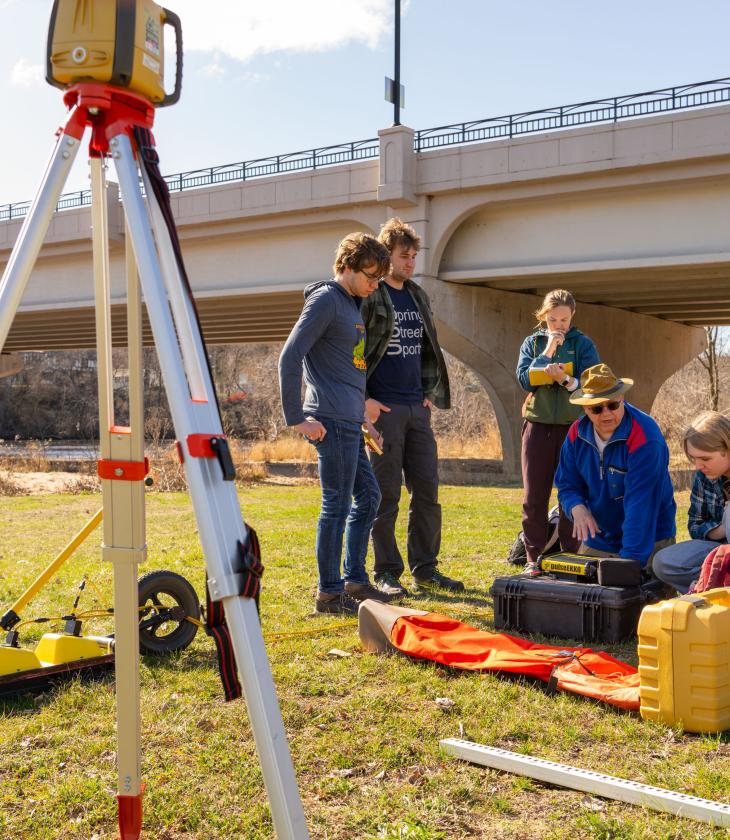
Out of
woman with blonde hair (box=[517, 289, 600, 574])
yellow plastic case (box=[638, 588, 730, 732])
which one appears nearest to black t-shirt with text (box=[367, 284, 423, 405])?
A: woman with blonde hair (box=[517, 289, 600, 574])

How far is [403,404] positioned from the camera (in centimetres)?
591

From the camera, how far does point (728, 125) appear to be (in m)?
16.4

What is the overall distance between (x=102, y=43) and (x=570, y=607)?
3465 mm

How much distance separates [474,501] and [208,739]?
997 cm

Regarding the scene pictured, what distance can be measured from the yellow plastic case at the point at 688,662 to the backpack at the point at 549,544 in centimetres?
201

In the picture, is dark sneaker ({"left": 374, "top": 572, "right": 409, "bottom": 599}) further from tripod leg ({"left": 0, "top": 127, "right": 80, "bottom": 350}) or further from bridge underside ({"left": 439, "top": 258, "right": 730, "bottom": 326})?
bridge underside ({"left": 439, "top": 258, "right": 730, "bottom": 326})

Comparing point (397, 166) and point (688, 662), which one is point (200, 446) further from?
point (397, 166)

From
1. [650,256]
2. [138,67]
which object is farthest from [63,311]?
[138,67]

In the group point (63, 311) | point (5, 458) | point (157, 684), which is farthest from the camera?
point (63, 311)

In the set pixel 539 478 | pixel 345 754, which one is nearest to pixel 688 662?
pixel 345 754

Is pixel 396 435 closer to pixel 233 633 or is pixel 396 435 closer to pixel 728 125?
pixel 233 633

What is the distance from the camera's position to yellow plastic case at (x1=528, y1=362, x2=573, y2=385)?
589cm

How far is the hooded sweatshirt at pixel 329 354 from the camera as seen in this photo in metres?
4.95

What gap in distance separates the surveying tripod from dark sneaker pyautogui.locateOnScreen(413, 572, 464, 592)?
153 inches
